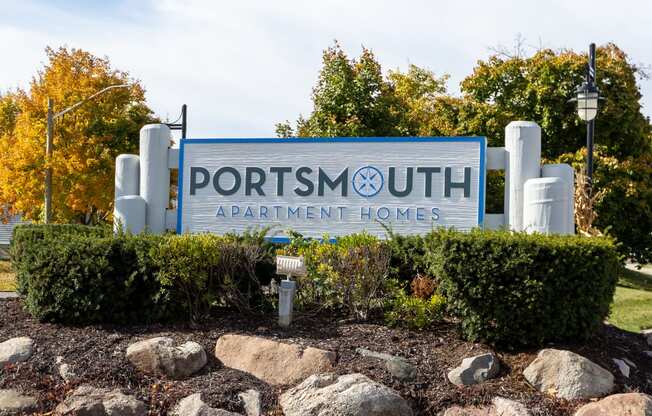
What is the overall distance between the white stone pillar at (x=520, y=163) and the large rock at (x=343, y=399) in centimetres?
339

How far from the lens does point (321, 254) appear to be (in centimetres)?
780

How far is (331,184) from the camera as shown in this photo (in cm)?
937

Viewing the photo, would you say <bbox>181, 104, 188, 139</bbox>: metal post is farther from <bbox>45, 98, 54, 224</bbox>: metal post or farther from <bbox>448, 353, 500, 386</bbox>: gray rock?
<bbox>448, 353, 500, 386</bbox>: gray rock

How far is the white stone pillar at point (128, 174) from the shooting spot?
9.99 m

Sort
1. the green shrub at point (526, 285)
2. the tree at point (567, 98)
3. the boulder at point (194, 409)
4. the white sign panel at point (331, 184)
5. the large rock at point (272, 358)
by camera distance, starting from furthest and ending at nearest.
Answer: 1. the tree at point (567, 98)
2. the white sign panel at point (331, 184)
3. the green shrub at point (526, 285)
4. the large rock at point (272, 358)
5. the boulder at point (194, 409)

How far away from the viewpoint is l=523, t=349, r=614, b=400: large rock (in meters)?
6.32

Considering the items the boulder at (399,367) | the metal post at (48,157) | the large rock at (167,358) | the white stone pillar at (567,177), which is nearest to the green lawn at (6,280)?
the metal post at (48,157)

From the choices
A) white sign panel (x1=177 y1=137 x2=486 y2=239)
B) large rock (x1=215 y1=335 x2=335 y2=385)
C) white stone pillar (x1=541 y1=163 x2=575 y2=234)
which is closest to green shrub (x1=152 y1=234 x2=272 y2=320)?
large rock (x1=215 y1=335 x2=335 y2=385)

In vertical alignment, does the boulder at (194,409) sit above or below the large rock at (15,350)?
below

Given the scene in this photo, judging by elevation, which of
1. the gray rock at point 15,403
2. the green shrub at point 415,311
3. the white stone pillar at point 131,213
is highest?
the white stone pillar at point 131,213

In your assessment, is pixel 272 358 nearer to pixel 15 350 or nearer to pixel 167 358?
pixel 167 358

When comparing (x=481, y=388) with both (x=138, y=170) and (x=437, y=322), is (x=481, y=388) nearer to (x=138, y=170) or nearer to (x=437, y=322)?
(x=437, y=322)

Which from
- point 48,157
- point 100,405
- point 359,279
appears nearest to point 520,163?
point 359,279

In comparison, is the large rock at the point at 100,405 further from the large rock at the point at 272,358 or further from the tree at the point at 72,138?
the tree at the point at 72,138
